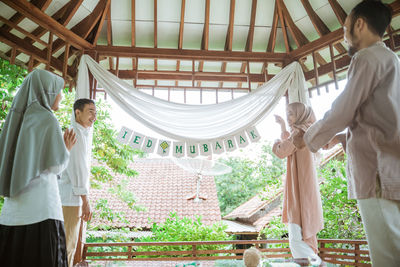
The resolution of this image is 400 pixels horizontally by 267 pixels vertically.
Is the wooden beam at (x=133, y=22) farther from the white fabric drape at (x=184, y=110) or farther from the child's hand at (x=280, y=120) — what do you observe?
the child's hand at (x=280, y=120)

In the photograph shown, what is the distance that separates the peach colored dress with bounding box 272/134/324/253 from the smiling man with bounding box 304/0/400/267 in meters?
1.16

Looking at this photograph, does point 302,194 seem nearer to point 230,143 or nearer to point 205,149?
point 230,143

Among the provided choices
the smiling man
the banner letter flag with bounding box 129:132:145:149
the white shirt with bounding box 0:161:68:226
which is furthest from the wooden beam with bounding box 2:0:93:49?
the smiling man

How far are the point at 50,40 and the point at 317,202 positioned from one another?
9.87 feet

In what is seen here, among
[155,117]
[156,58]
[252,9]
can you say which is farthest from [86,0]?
[252,9]

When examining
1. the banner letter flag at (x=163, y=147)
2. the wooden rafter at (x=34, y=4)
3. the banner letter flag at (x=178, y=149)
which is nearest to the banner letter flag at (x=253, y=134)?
the banner letter flag at (x=178, y=149)

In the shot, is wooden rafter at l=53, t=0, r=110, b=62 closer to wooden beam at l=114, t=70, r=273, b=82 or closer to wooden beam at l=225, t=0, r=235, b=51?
wooden beam at l=114, t=70, r=273, b=82

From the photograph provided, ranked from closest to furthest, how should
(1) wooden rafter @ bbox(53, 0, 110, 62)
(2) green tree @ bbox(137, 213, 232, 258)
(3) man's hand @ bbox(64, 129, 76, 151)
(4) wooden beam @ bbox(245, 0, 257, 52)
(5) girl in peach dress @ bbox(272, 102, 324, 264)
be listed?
(3) man's hand @ bbox(64, 129, 76, 151) → (5) girl in peach dress @ bbox(272, 102, 324, 264) → (1) wooden rafter @ bbox(53, 0, 110, 62) → (4) wooden beam @ bbox(245, 0, 257, 52) → (2) green tree @ bbox(137, 213, 232, 258)

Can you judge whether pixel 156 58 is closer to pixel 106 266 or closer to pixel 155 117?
pixel 155 117

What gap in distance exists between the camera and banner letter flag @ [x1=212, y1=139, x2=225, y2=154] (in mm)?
3076

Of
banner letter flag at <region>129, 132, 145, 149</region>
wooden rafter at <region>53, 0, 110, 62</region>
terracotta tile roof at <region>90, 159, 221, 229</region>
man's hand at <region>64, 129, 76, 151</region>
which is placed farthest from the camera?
terracotta tile roof at <region>90, 159, 221, 229</region>

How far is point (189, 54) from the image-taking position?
11.7ft

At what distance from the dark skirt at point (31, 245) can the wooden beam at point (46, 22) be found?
211cm

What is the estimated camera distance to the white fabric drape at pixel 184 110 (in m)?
3.07
